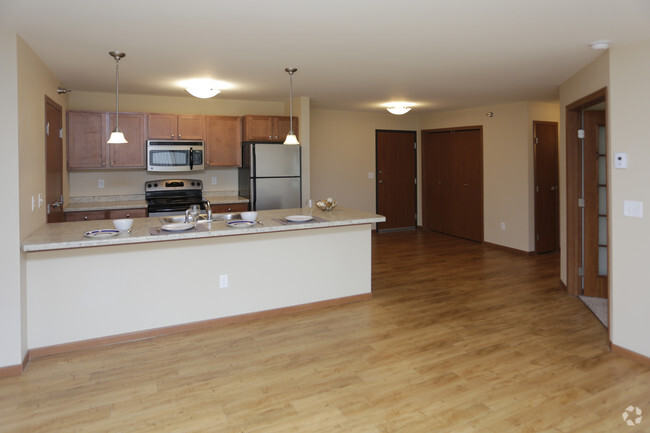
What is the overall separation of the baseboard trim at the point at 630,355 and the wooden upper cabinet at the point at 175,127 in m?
5.16

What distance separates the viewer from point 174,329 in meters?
3.62

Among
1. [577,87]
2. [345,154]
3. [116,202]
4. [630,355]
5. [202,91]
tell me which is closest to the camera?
[630,355]

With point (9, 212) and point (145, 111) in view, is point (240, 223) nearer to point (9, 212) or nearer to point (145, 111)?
point (9, 212)

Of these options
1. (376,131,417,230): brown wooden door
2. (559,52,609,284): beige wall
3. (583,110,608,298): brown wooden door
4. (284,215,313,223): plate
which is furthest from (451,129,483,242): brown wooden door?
(284,215,313,223): plate

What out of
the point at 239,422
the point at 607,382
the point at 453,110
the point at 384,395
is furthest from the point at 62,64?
the point at 453,110

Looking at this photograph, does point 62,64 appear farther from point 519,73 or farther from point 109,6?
point 519,73

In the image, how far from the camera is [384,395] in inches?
103

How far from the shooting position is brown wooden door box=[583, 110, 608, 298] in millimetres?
4363

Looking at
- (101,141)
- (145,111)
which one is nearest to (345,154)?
(145,111)

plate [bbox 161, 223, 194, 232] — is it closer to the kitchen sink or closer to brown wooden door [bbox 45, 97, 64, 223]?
the kitchen sink

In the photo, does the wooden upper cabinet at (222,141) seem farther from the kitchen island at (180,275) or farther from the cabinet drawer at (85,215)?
the kitchen island at (180,275)

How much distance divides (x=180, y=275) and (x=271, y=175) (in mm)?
2642

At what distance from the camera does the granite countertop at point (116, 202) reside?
17.1 ft

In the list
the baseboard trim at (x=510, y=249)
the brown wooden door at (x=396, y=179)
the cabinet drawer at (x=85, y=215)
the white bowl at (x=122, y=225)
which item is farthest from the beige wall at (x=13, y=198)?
the baseboard trim at (x=510, y=249)
